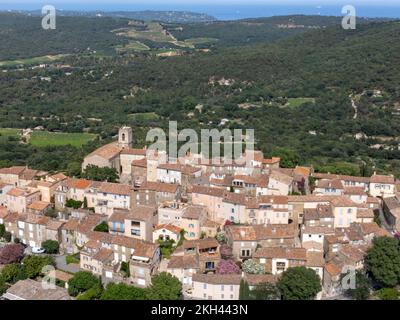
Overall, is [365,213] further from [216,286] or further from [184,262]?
[184,262]

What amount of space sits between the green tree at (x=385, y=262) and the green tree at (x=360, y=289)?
0.63 meters

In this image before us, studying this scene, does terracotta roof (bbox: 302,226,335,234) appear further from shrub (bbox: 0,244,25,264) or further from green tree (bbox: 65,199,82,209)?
shrub (bbox: 0,244,25,264)

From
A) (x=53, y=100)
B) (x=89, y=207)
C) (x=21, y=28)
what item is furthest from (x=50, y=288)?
(x=21, y=28)

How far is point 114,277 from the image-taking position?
26.7m

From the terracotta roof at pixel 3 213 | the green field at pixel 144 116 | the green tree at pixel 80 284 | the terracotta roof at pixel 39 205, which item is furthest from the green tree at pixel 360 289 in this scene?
the green field at pixel 144 116

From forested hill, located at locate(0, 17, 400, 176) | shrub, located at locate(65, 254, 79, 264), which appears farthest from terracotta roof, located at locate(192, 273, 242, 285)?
forested hill, located at locate(0, 17, 400, 176)

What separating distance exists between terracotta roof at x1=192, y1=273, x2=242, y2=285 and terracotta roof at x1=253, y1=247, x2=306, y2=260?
1.95 meters

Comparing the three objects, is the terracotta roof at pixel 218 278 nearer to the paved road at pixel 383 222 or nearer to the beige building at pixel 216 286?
the beige building at pixel 216 286

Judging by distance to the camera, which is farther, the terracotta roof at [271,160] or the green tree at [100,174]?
the terracotta roof at [271,160]

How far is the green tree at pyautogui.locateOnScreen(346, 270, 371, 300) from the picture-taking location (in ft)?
78.2

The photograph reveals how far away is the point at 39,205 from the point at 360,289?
64.6 ft

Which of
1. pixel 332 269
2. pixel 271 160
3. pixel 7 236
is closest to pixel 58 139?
pixel 7 236

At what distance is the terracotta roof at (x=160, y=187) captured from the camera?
31.7 metres

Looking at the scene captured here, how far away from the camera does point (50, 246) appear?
30141 millimetres
